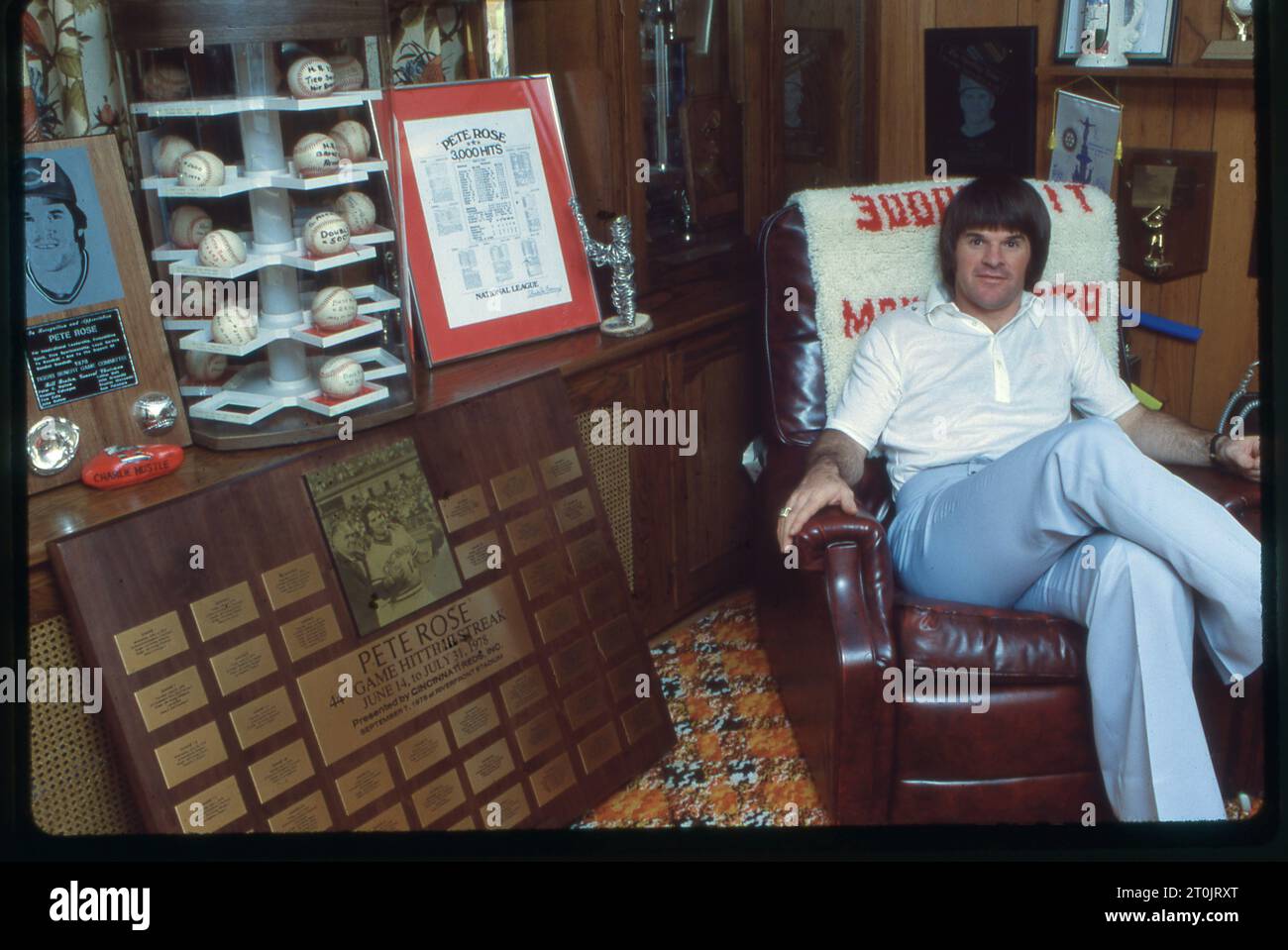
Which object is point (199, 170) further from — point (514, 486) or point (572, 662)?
point (572, 662)

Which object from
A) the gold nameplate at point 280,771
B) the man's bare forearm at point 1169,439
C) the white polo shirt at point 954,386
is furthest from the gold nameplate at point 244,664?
the man's bare forearm at point 1169,439

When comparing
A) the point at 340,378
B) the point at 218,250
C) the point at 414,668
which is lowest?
the point at 414,668

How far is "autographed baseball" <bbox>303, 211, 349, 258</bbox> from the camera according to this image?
5.84ft

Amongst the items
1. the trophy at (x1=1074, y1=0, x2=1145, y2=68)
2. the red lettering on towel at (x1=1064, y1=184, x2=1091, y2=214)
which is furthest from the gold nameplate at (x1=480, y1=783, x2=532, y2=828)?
the trophy at (x1=1074, y1=0, x2=1145, y2=68)

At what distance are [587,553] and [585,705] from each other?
26 centimetres

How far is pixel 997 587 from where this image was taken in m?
1.91

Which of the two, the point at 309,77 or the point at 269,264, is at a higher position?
the point at 309,77

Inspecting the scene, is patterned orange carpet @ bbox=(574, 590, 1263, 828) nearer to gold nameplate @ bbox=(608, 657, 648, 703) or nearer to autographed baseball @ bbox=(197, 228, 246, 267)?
gold nameplate @ bbox=(608, 657, 648, 703)

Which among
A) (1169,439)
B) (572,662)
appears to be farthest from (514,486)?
(1169,439)

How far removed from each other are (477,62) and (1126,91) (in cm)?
130

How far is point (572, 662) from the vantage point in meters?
2.07

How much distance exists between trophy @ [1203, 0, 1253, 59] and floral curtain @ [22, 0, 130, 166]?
1.88 m
